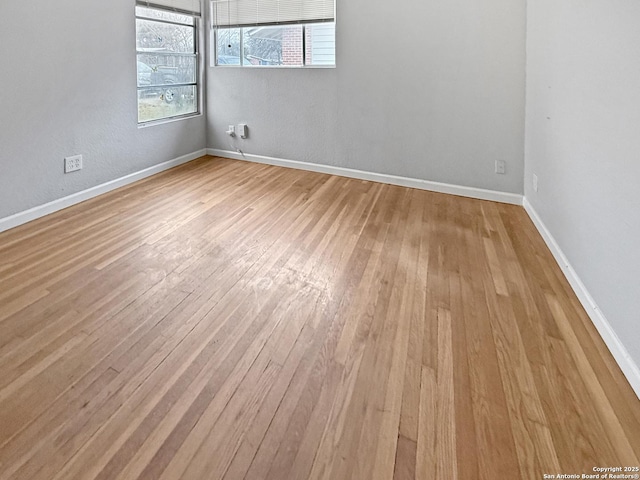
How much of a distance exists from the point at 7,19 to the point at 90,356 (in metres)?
2.61

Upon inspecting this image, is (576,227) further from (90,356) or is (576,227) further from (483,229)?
(90,356)

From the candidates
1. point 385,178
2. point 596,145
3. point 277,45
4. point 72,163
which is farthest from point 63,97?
point 596,145

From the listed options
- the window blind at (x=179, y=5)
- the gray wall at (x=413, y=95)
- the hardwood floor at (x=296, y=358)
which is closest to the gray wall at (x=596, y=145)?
the hardwood floor at (x=296, y=358)

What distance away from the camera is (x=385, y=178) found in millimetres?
4348

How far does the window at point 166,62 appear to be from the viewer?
4152 mm

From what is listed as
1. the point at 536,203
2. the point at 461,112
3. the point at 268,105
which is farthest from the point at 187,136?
the point at 536,203

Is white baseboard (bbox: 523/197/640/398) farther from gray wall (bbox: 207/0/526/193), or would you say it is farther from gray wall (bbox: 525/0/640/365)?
gray wall (bbox: 207/0/526/193)

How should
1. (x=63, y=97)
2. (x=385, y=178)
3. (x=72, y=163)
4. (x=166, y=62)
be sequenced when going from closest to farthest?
(x=63, y=97), (x=72, y=163), (x=385, y=178), (x=166, y=62)

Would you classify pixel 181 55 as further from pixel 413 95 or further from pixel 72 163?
pixel 413 95

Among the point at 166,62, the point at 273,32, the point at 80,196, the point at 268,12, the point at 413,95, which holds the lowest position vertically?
the point at 80,196

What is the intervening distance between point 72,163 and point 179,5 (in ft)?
7.41

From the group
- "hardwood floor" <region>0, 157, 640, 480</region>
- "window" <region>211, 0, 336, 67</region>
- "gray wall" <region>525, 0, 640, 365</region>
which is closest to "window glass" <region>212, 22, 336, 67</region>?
"window" <region>211, 0, 336, 67</region>

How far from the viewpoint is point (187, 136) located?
4.97m

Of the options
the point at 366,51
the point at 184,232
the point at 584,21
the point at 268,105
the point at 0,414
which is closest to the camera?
the point at 0,414
